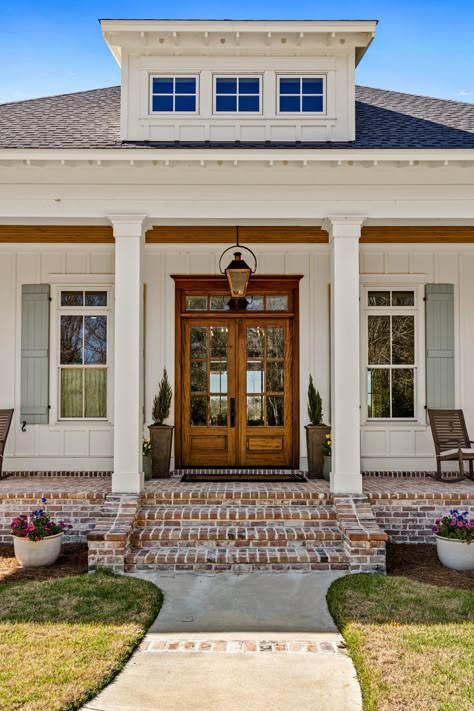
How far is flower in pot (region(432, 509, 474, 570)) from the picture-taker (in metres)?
5.71

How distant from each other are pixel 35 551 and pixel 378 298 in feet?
17.8

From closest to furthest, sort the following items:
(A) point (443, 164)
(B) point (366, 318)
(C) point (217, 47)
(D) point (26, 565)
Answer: (D) point (26, 565), (A) point (443, 164), (C) point (217, 47), (B) point (366, 318)

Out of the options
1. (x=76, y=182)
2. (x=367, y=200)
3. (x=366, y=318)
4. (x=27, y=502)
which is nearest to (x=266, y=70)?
(x=367, y=200)

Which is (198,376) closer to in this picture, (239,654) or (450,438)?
(450,438)

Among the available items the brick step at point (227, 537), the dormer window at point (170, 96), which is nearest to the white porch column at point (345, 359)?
the brick step at point (227, 537)

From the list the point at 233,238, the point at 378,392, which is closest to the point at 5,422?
the point at 233,238

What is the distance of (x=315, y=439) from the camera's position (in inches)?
309

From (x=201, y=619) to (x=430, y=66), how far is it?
9269 mm

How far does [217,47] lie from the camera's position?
24.3 feet

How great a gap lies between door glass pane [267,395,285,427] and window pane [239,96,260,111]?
3.77m

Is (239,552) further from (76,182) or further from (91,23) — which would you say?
(91,23)

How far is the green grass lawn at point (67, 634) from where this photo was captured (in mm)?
3486

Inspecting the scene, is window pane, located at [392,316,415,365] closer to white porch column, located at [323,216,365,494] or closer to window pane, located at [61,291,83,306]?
white porch column, located at [323,216,365,494]

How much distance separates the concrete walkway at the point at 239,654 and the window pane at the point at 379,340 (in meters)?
3.82
